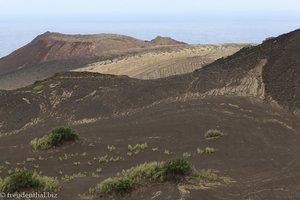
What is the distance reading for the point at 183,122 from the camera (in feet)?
71.6

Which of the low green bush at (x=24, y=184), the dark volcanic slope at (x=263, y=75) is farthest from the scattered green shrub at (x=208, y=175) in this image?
the dark volcanic slope at (x=263, y=75)

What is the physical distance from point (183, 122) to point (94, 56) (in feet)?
182

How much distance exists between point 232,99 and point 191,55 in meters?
32.7

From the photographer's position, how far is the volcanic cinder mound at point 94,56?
175 feet

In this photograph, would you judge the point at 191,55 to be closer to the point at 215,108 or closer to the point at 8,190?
the point at 215,108

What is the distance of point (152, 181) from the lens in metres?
12.5

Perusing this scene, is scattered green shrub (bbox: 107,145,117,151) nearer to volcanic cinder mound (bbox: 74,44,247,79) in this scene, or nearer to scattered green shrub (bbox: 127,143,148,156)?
scattered green shrub (bbox: 127,143,148,156)

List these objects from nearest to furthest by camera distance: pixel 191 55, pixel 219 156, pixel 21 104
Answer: pixel 219 156, pixel 21 104, pixel 191 55

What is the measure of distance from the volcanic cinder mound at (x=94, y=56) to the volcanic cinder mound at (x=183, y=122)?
657 inches

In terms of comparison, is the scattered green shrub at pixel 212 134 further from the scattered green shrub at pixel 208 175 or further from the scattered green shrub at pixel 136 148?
the scattered green shrub at pixel 208 175

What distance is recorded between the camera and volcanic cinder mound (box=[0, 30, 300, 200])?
13695 millimetres

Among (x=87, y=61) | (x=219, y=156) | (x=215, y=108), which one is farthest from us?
(x=87, y=61)

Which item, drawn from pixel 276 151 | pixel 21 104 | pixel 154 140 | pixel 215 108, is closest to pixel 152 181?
pixel 276 151

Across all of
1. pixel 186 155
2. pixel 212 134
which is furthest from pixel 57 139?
pixel 212 134
